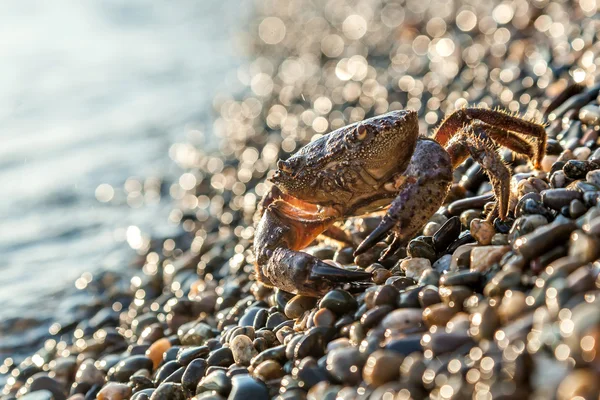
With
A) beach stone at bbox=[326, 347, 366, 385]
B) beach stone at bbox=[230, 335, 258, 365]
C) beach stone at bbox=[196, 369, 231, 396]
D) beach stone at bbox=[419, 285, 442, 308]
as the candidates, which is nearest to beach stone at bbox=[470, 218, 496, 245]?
beach stone at bbox=[419, 285, 442, 308]

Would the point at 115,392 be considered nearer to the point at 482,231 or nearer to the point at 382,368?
the point at 382,368

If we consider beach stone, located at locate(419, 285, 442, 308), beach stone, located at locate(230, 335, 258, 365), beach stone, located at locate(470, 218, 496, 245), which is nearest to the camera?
beach stone, located at locate(419, 285, 442, 308)

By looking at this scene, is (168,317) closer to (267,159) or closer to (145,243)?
(145,243)

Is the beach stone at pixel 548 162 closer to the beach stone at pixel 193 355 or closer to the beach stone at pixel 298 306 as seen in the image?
the beach stone at pixel 298 306

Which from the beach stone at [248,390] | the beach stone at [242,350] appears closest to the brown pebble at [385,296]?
the beach stone at [248,390]

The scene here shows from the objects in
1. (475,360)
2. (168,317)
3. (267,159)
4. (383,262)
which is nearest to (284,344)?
(383,262)

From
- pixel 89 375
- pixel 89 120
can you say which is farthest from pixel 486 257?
pixel 89 120

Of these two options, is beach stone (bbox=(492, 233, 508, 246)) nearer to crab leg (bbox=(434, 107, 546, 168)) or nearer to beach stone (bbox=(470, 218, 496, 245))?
beach stone (bbox=(470, 218, 496, 245))

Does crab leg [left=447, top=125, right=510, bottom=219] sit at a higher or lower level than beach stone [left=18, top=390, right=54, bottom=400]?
higher
